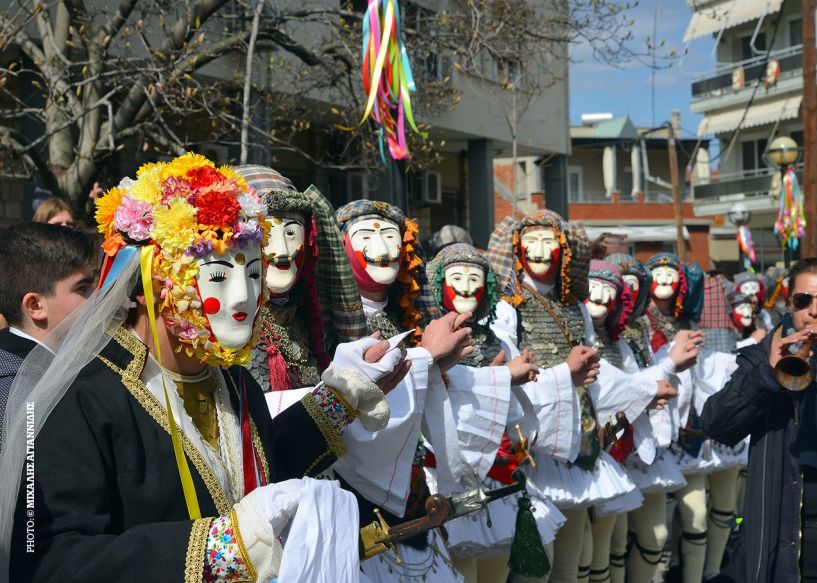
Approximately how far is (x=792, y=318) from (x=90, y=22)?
20.7 feet

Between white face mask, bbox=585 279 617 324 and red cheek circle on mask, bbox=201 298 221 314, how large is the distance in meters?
4.14

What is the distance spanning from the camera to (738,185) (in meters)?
33.5

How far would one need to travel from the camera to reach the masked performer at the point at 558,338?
17.8 feet

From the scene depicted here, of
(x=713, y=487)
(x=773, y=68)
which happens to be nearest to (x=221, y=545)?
(x=713, y=487)

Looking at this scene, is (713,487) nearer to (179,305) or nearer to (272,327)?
(272,327)

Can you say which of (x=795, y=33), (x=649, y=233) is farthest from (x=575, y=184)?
(x=795, y=33)

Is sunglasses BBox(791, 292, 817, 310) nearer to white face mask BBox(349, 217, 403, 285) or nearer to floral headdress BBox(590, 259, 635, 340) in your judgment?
white face mask BBox(349, 217, 403, 285)

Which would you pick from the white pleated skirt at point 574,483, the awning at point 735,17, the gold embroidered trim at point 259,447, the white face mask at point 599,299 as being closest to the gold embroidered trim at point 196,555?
the gold embroidered trim at point 259,447

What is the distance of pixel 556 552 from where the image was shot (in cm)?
586

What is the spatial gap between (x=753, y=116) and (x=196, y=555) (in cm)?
3173

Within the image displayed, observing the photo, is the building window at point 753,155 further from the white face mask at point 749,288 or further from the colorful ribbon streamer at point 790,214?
the white face mask at point 749,288

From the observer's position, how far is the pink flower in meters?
2.46

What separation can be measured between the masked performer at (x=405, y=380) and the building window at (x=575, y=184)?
39.2 meters

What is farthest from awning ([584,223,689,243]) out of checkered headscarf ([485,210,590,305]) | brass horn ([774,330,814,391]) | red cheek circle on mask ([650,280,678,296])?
brass horn ([774,330,814,391])
